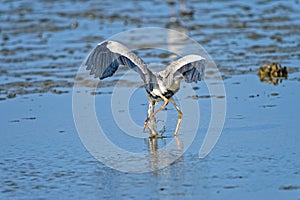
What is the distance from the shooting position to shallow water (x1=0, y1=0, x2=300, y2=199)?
5898 millimetres

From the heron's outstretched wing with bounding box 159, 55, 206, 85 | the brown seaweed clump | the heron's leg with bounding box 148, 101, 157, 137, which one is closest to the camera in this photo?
the heron's outstretched wing with bounding box 159, 55, 206, 85

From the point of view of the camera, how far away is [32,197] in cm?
570

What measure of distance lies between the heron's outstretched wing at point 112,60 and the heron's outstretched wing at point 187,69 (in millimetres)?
196

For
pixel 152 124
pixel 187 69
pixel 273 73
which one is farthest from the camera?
pixel 273 73

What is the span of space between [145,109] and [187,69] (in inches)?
49.8

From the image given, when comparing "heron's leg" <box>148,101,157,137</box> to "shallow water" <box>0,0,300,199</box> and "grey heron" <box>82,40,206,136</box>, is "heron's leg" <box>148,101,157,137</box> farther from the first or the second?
"shallow water" <box>0,0,300,199</box>

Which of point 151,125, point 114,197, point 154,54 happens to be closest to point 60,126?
point 151,125

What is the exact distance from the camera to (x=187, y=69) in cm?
726

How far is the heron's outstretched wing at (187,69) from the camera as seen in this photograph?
7.14 meters

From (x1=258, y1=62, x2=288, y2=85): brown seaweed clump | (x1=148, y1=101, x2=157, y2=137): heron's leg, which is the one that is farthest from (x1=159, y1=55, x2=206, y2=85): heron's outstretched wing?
(x1=258, y1=62, x2=288, y2=85): brown seaweed clump

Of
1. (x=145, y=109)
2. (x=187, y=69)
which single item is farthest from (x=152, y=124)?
(x=145, y=109)

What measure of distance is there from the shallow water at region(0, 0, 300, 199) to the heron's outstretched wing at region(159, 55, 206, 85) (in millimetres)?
579

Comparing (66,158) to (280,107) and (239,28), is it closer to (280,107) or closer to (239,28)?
(280,107)

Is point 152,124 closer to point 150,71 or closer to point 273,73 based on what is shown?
point 150,71
